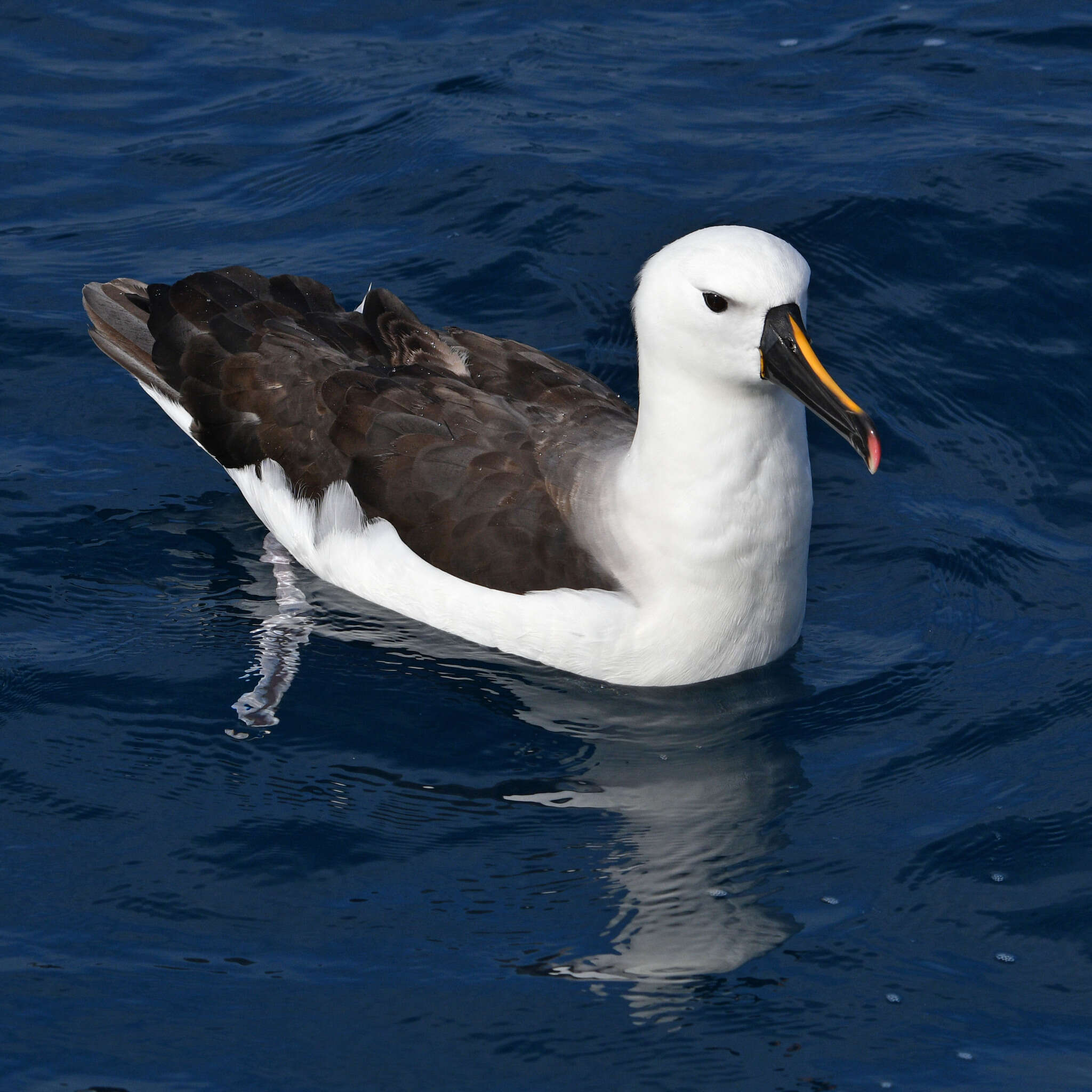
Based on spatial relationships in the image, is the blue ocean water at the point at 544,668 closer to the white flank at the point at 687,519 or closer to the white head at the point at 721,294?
the white flank at the point at 687,519

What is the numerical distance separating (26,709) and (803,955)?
3.63 metres

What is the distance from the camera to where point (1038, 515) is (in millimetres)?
9055

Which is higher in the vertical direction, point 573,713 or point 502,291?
point 502,291

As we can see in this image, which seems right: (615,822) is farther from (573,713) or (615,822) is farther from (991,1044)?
(991,1044)

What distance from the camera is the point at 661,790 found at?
721 centimetres

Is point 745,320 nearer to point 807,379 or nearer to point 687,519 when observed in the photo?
point 807,379

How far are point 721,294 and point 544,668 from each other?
2.07 meters

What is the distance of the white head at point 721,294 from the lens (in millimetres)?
6805

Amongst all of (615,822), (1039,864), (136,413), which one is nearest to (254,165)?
(136,413)

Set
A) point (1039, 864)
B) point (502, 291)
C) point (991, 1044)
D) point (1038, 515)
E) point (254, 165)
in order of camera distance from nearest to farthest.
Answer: point (991, 1044)
point (1039, 864)
point (1038, 515)
point (502, 291)
point (254, 165)

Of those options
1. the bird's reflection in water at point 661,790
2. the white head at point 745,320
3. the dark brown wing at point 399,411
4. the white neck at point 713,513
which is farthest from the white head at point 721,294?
the bird's reflection in water at point 661,790

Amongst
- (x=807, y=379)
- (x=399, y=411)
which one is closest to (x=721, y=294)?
(x=807, y=379)

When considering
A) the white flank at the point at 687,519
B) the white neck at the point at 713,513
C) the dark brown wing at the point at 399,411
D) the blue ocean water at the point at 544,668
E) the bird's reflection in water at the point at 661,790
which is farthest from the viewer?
the dark brown wing at the point at 399,411

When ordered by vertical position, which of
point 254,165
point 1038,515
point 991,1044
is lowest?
point 991,1044
